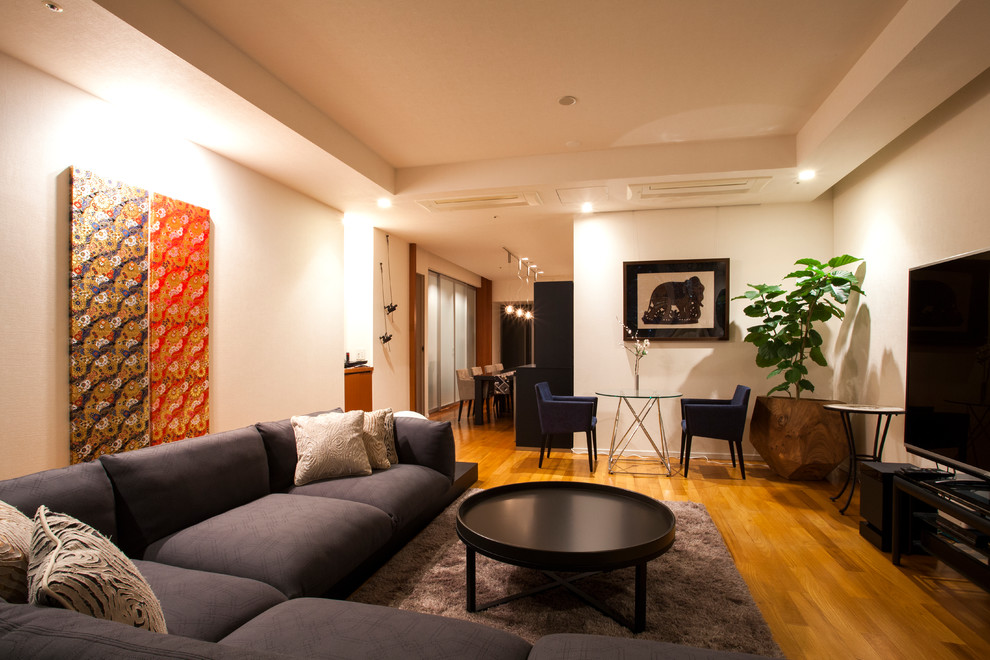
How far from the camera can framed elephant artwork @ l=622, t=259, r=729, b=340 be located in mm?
5215

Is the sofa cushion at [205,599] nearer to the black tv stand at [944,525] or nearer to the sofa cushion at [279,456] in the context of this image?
the sofa cushion at [279,456]

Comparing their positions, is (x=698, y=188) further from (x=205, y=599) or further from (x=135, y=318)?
(x=205, y=599)

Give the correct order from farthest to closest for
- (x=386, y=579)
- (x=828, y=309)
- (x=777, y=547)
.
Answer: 1. (x=828, y=309)
2. (x=777, y=547)
3. (x=386, y=579)

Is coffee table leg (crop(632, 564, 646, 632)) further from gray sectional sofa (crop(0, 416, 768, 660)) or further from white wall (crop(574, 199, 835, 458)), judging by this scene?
white wall (crop(574, 199, 835, 458))

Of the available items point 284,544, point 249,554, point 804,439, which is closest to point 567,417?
point 804,439

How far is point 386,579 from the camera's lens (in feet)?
7.99

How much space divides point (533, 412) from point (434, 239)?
9.56 ft

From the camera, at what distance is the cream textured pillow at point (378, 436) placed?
10.1 ft

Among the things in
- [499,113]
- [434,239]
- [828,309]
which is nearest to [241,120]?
[499,113]

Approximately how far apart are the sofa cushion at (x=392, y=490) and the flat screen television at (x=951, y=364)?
2702mm

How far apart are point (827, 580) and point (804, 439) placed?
6.43 feet

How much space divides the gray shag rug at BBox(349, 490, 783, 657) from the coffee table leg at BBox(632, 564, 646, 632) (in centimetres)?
3

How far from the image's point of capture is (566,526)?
232 centimetres

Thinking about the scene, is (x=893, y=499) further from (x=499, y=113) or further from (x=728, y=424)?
(x=499, y=113)
